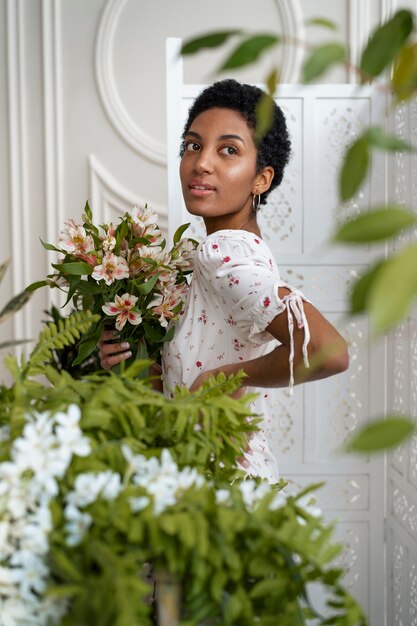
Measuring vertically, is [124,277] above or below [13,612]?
above

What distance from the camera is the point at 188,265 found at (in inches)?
72.4

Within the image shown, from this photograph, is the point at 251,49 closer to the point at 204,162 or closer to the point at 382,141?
the point at 382,141

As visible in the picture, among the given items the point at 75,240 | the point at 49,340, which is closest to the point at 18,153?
the point at 75,240

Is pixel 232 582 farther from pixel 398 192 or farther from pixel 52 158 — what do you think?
pixel 52 158

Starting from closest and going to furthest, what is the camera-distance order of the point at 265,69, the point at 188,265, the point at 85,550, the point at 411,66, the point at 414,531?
the point at 411,66 < the point at 85,550 < the point at 188,265 < the point at 414,531 < the point at 265,69

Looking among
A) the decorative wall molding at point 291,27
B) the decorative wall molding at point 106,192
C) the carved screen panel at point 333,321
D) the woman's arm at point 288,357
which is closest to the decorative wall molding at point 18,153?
the decorative wall molding at point 106,192

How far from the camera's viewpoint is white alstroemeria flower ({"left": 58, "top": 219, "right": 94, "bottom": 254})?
170 cm

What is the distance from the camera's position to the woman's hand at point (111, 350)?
69.1 inches

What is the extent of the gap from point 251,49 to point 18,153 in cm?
374

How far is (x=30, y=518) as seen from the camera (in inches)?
24.5

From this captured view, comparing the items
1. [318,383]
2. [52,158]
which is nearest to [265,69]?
[52,158]

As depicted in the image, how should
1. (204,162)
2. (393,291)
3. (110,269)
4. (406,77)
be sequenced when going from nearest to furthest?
1. (393,291)
2. (406,77)
3. (110,269)
4. (204,162)

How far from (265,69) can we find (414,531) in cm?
235

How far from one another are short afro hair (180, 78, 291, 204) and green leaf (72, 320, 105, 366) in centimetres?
52
